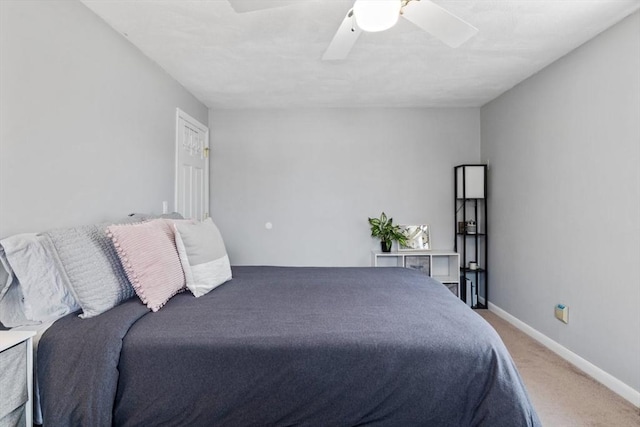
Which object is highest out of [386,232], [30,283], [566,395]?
[386,232]

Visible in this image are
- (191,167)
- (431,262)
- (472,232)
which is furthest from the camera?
(472,232)

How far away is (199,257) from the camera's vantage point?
202cm

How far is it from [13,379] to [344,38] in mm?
2059

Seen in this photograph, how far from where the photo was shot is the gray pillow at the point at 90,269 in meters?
1.47

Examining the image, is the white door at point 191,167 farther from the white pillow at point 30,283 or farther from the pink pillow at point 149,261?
the white pillow at point 30,283

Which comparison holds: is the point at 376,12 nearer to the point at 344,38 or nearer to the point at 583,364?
the point at 344,38

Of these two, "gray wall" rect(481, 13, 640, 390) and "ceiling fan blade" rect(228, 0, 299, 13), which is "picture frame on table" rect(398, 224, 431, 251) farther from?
"ceiling fan blade" rect(228, 0, 299, 13)

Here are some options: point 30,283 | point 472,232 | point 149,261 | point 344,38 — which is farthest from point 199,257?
point 472,232

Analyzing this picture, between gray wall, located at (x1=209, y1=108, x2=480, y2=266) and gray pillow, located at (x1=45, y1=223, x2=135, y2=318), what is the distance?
243cm

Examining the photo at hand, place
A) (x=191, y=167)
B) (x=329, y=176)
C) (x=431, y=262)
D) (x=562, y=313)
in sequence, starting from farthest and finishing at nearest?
1. (x=329, y=176)
2. (x=431, y=262)
3. (x=191, y=167)
4. (x=562, y=313)

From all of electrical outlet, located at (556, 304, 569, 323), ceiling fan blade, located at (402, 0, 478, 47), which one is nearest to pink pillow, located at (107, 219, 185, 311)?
ceiling fan blade, located at (402, 0, 478, 47)

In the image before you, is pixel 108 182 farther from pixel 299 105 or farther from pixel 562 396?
pixel 562 396

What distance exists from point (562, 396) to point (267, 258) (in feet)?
9.69

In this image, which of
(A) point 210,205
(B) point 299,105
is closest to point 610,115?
(B) point 299,105
